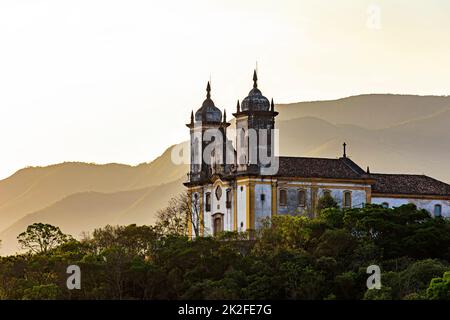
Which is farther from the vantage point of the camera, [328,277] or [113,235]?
[113,235]

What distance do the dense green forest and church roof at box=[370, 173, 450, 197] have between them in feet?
35.0

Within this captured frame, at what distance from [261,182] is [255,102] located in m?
5.32

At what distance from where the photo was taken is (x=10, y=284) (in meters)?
65.8

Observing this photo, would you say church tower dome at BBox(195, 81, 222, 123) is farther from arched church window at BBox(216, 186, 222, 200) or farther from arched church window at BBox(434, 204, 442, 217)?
arched church window at BBox(434, 204, 442, 217)

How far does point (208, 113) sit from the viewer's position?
304 ft

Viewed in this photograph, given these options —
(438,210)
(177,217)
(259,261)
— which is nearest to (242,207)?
(177,217)

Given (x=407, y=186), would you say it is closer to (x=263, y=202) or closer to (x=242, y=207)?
(x=263, y=202)

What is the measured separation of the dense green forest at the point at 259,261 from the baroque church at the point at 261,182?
5146mm

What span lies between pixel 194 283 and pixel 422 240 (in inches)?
571

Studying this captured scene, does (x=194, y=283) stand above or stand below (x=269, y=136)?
below
